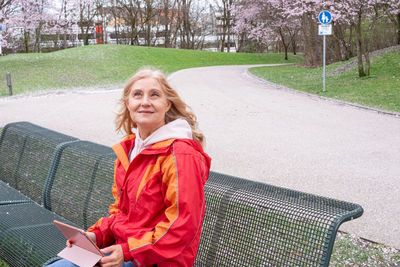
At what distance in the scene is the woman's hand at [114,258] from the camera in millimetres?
2182

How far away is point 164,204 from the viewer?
232 cm

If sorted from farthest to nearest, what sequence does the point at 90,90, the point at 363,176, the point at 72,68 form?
the point at 72,68
the point at 90,90
the point at 363,176

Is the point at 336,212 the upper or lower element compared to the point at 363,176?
upper

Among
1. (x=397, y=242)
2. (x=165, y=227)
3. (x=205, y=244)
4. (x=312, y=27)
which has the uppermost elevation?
(x=312, y=27)

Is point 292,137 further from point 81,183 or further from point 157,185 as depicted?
point 157,185

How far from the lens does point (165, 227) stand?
7.10 feet

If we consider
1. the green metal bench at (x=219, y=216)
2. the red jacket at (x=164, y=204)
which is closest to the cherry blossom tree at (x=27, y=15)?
the green metal bench at (x=219, y=216)

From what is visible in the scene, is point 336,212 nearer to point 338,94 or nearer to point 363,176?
point 363,176

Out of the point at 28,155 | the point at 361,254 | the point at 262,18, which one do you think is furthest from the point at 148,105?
the point at 262,18

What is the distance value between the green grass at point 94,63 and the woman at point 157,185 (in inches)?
684

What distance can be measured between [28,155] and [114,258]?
10.5 ft

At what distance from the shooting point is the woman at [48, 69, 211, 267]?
7.08 feet

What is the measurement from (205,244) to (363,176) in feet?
14.4

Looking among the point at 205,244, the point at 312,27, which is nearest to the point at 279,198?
the point at 205,244
